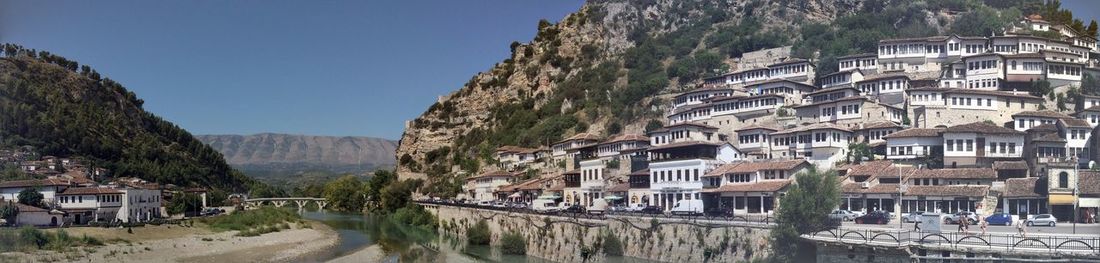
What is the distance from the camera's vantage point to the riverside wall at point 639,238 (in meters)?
31.8

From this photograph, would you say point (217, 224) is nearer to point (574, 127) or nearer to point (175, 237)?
point (175, 237)

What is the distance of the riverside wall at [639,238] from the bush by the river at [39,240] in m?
20.0

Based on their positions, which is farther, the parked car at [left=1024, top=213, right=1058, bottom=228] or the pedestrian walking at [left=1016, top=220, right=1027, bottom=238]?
the parked car at [left=1024, top=213, right=1058, bottom=228]

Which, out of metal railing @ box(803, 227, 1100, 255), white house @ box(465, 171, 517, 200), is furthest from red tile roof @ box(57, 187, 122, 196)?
metal railing @ box(803, 227, 1100, 255)

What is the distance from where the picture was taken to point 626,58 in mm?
89688

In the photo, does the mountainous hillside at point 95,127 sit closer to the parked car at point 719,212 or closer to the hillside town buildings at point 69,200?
the hillside town buildings at point 69,200

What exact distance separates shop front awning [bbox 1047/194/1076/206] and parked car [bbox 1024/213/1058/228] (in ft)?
7.66

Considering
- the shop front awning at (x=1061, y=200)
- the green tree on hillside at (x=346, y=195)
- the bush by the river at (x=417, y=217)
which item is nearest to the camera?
the shop front awning at (x=1061, y=200)

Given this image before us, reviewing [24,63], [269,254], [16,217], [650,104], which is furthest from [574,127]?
[24,63]

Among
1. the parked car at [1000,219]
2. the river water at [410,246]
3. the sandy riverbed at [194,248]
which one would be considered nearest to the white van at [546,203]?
the river water at [410,246]

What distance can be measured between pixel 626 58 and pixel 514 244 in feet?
157

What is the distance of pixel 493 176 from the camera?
69938 mm

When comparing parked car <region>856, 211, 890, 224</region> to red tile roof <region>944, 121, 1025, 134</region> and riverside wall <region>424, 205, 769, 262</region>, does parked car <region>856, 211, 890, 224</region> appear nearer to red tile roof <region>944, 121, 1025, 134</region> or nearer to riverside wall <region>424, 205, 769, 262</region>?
riverside wall <region>424, 205, 769, 262</region>

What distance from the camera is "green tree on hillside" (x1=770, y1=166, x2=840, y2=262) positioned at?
94.0ft
